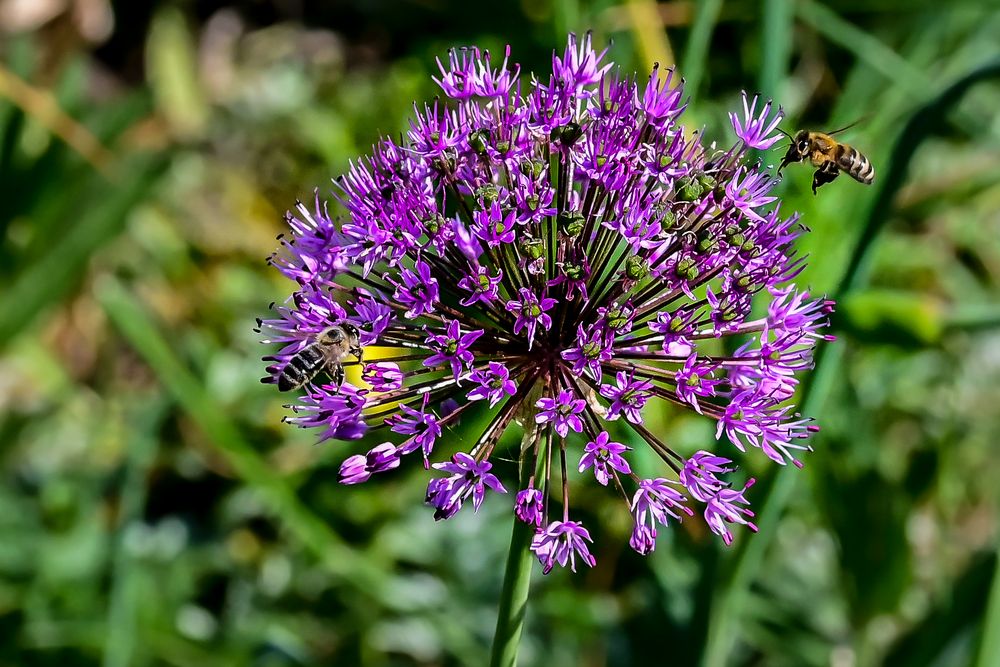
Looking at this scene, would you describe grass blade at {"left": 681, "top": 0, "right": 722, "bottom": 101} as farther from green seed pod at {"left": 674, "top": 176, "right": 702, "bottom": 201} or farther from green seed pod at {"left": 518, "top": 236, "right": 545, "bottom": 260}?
green seed pod at {"left": 518, "top": 236, "right": 545, "bottom": 260}

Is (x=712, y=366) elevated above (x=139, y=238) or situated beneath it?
situated beneath

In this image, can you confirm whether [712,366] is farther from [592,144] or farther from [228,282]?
[228,282]

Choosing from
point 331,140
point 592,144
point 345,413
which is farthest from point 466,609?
point 331,140

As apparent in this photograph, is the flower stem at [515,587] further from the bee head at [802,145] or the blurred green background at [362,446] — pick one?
the bee head at [802,145]

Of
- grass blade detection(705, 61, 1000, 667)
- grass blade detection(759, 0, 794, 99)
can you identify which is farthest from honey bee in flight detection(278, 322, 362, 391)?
grass blade detection(759, 0, 794, 99)

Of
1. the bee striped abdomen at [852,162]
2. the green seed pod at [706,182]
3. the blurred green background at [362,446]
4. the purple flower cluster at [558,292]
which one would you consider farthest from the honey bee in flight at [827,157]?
the green seed pod at [706,182]

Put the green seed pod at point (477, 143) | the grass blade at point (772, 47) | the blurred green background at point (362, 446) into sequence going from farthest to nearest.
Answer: the blurred green background at point (362, 446), the grass blade at point (772, 47), the green seed pod at point (477, 143)
